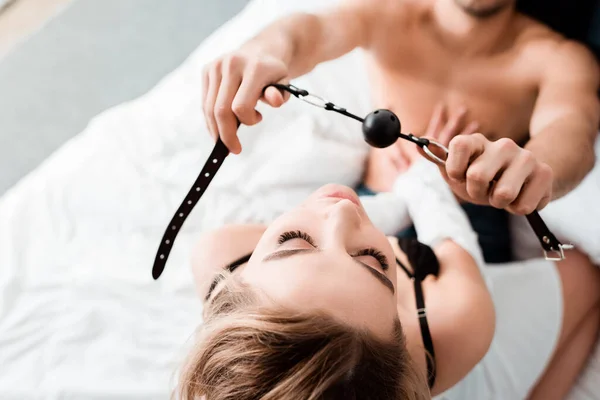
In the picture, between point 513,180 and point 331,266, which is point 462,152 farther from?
point 331,266

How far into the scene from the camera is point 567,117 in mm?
792

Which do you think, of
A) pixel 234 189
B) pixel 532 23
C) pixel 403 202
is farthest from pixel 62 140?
pixel 532 23

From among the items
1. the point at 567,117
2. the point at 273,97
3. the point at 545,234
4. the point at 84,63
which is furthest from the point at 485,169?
the point at 84,63

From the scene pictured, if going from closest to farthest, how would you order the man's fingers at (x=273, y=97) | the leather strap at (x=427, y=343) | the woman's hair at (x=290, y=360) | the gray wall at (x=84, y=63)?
the woman's hair at (x=290, y=360), the man's fingers at (x=273, y=97), the leather strap at (x=427, y=343), the gray wall at (x=84, y=63)

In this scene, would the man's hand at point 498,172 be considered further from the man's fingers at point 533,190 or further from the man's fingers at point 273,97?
the man's fingers at point 273,97

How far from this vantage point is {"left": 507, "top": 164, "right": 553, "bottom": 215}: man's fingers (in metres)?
0.56

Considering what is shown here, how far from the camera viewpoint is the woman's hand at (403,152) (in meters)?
0.93

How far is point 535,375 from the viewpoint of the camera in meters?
0.83

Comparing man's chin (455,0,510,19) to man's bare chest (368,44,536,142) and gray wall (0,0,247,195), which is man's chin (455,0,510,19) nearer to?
man's bare chest (368,44,536,142)

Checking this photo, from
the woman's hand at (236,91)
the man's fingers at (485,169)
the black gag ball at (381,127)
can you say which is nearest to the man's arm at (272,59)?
the woman's hand at (236,91)

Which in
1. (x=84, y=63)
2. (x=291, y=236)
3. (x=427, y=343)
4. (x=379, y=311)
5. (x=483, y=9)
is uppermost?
(x=84, y=63)

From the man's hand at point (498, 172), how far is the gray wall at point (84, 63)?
3.35ft

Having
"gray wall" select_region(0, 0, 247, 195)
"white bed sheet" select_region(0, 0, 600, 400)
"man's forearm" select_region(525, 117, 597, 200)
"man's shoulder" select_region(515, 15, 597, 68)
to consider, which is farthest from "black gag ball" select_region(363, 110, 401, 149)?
"gray wall" select_region(0, 0, 247, 195)

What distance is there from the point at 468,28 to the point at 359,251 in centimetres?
54
